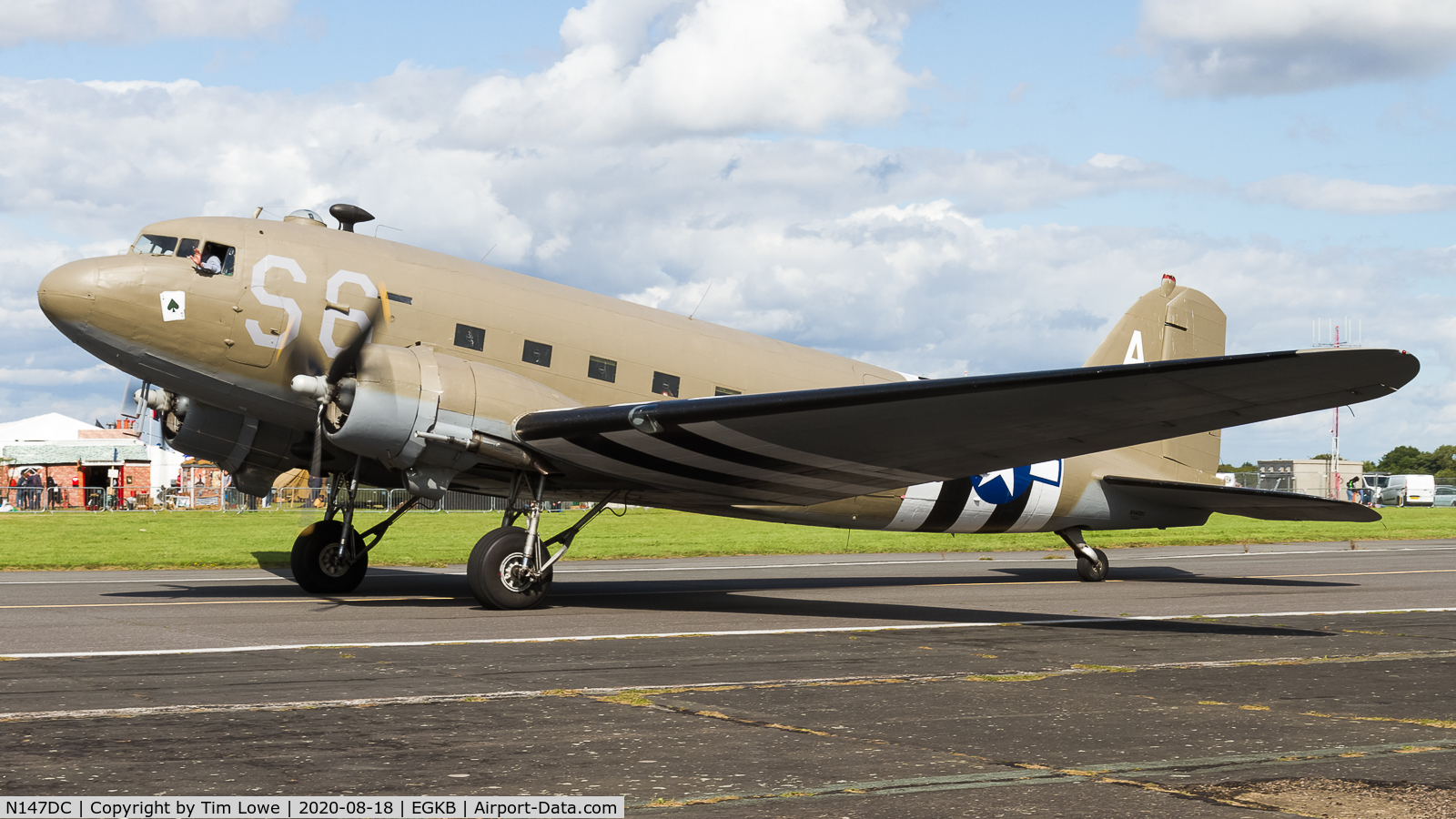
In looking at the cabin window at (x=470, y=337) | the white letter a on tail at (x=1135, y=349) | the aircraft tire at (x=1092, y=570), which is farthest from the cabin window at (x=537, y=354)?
the white letter a on tail at (x=1135, y=349)

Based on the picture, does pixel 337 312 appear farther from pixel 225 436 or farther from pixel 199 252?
pixel 225 436

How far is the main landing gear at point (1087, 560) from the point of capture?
20000 millimetres

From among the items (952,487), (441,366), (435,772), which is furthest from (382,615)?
(952,487)

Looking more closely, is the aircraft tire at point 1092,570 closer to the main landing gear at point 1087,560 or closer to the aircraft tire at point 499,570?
the main landing gear at point 1087,560

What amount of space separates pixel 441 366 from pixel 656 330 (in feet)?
12.0

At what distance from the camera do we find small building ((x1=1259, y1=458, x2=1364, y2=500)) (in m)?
80.5

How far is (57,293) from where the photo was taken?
42.6ft

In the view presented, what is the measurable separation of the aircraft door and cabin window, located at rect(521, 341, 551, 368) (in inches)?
107

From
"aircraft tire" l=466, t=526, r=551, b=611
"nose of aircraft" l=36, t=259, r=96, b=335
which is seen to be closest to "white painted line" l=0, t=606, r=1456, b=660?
"aircraft tire" l=466, t=526, r=551, b=611

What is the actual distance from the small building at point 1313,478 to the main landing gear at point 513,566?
241 feet

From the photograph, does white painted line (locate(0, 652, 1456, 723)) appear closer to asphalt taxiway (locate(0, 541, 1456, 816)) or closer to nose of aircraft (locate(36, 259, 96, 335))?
asphalt taxiway (locate(0, 541, 1456, 816))

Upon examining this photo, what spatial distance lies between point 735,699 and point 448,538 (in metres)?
26.4

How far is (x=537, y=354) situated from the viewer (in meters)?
14.8

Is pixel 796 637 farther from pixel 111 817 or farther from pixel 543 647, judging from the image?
pixel 111 817
